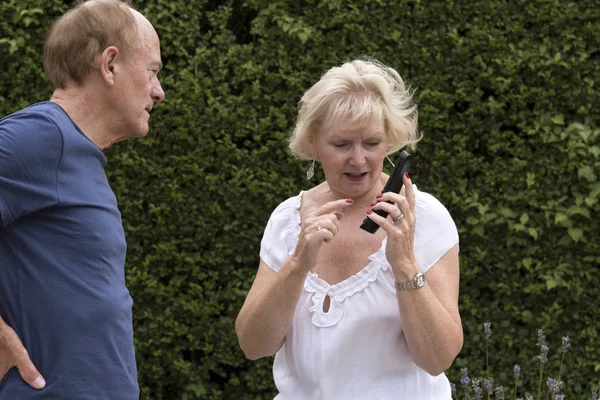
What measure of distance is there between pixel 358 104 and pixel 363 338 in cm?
77

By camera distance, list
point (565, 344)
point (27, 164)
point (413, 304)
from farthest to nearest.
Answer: point (565, 344), point (413, 304), point (27, 164)

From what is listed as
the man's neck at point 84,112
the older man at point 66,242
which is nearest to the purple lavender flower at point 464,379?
the older man at point 66,242

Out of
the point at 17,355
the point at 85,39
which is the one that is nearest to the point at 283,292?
the point at 17,355

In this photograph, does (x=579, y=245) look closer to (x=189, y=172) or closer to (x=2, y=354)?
(x=189, y=172)

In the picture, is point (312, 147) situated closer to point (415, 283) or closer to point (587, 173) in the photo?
point (415, 283)

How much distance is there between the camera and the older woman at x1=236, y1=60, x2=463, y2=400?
9.68 feet

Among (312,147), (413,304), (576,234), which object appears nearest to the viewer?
(413,304)

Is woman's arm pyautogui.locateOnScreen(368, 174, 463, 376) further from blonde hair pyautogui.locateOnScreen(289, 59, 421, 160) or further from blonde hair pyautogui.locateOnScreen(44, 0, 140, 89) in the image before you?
blonde hair pyautogui.locateOnScreen(44, 0, 140, 89)

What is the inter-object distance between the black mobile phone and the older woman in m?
0.03

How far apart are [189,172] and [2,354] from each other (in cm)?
298

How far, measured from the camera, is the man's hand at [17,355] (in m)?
2.46

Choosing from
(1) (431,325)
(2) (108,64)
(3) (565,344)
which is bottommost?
(3) (565,344)

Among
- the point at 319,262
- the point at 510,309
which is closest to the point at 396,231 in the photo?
the point at 319,262

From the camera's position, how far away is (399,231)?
293 centimetres
